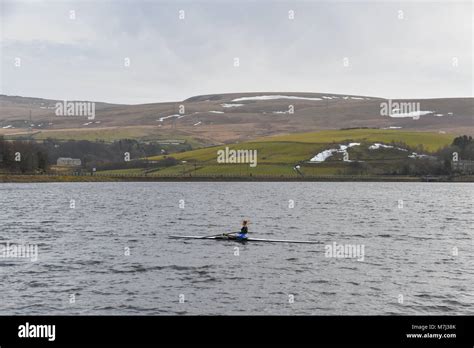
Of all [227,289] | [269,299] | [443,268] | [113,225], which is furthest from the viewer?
[113,225]

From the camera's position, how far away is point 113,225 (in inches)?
3206

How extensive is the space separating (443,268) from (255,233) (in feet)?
85.5
